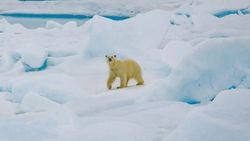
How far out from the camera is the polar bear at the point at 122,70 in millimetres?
3709

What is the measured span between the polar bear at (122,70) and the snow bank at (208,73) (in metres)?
0.74

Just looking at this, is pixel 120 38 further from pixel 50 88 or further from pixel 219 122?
pixel 219 122

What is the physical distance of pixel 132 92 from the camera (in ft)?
10.7

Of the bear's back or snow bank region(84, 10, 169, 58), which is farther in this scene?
snow bank region(84, 10, 169, 58)

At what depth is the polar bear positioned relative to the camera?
146 inches

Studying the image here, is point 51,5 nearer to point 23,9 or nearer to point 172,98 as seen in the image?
point 23,9

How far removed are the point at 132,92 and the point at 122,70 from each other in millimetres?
518

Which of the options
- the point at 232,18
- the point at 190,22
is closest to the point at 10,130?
the point at 232,18

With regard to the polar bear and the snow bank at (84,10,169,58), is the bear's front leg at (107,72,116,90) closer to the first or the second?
the polar bear

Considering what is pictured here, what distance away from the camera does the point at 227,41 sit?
3068 mm

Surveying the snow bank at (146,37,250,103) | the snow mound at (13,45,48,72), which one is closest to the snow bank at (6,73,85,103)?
the snow bank at (146,37,250,103)

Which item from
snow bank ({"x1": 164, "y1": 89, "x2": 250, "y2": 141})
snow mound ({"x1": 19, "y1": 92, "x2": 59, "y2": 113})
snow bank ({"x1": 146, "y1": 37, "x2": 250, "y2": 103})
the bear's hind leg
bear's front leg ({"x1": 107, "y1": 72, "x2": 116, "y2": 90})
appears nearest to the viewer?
snow bank ({"x1": 164, "y1": 89, "x2": 250, "y2": 141})

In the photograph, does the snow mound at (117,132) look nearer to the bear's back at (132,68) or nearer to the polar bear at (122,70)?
the polar bear at (122,70)

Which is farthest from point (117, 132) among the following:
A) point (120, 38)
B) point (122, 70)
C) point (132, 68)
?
point (120, 38)
